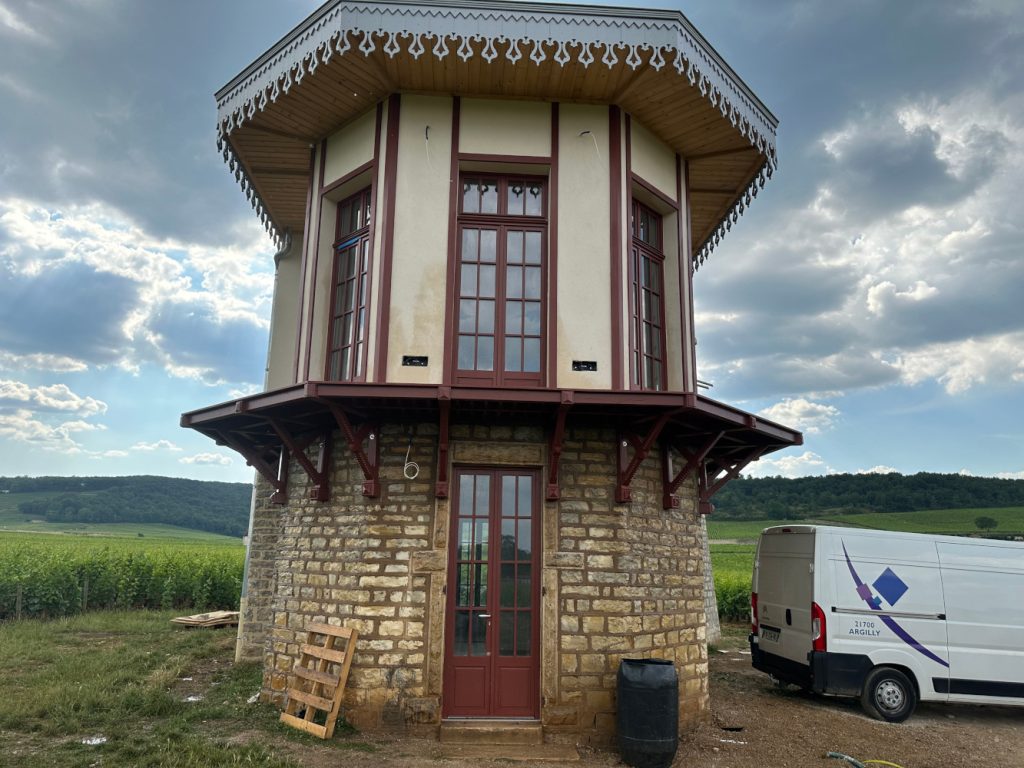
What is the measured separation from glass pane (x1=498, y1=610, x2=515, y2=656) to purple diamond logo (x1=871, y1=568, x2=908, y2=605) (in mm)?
4969

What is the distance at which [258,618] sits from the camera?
1145cm

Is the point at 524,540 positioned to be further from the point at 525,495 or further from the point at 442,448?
the point at 442,448

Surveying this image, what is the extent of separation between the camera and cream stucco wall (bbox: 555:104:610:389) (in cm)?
788

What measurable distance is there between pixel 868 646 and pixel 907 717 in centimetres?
102

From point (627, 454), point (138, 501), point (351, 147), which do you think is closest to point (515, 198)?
point (351, 147)

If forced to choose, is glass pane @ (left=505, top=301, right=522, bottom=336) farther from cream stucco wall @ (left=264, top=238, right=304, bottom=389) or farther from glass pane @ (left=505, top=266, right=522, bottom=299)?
cream stucco wall @ (left=264, top=238, right=304, bottom=389)

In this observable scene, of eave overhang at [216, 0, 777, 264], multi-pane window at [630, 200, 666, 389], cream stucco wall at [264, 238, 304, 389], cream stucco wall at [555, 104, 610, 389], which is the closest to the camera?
eave overhang at [216, 0, 777, 264]

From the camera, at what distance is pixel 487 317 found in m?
8.05

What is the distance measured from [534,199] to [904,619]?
23.4ft

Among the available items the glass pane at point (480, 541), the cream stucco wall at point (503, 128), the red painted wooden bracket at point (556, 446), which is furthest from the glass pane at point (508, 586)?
the cream stucco wall at point (503, 128)

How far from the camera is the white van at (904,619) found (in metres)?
8.92

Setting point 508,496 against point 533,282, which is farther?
point 533,282

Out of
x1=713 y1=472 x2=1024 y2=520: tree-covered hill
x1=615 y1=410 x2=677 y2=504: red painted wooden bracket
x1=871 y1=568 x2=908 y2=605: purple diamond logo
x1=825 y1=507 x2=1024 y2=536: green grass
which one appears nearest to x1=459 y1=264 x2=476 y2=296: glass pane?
x1=615 y1=410 x2=677 y2=504: red painted wooden bracket

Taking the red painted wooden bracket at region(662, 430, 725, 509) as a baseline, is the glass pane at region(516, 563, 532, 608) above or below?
below
